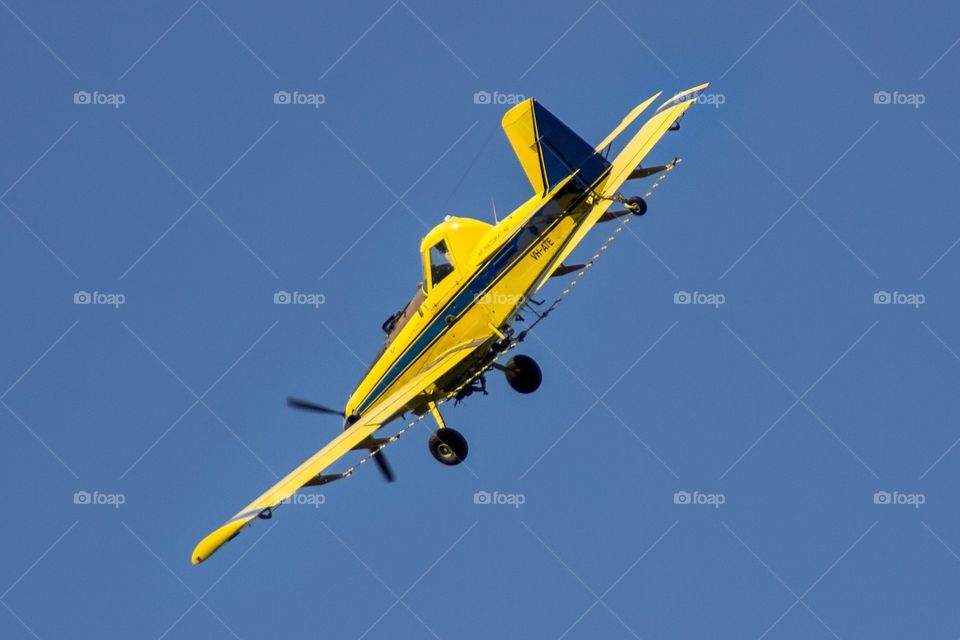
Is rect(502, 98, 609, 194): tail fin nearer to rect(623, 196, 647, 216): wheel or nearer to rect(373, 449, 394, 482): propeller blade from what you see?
rect(623, 196, 647, 216): wheel

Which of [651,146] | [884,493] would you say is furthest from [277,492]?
[884,493]

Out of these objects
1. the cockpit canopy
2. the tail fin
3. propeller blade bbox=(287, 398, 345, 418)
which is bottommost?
propeller blade bbox=(287, 398, 345, 418)

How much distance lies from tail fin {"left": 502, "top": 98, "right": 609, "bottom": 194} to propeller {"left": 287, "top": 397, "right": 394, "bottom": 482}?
648 cm

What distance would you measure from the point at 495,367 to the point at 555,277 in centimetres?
229

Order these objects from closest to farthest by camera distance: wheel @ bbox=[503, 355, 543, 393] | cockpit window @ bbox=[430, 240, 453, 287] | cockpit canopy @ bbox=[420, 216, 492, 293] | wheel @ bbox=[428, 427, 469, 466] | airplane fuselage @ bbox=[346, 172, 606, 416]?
airplane fuselage @ bbox=[346, 172, 606, 416], cockpit canopy @ bbox=[420, 216, 492, 293], cockpit window @ bbox=[430, 240, 453, 287], wheel @ bbox=[428, 427, 469, 466], wheel @ bbox=[503, 355, 543, 393]

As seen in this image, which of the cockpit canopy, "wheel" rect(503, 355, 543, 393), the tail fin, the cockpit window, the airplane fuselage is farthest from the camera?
"wheel" rect(503, 355, 543, 393)

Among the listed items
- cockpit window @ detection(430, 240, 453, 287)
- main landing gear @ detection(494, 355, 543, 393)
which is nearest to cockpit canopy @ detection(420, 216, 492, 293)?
cockpit window @ detection(430, 240, 453, 287)

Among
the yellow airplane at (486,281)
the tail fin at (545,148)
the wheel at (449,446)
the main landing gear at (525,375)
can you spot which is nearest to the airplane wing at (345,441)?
the yellow airplane at (486,281)

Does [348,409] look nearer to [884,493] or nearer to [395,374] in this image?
[395,374]

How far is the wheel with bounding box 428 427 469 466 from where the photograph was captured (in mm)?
35500

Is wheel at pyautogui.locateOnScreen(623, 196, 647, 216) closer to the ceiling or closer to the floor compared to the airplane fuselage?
closer to the ceiling

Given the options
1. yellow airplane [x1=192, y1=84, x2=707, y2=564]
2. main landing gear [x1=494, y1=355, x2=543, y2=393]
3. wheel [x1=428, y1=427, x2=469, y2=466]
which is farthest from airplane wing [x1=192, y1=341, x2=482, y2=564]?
main landing gear [x1=494, y1=355, x2=543, y2=393]

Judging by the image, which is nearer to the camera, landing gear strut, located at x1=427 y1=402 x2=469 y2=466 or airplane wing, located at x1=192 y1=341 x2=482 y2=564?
airplane wing, located at x1=192 y1=341 x2=482 y2=564

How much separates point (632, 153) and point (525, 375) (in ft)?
17.3
